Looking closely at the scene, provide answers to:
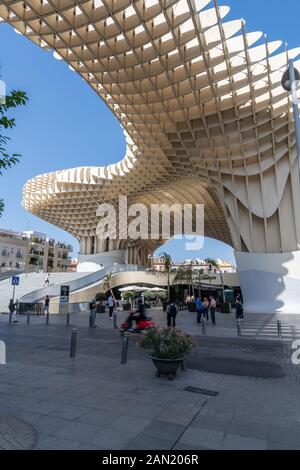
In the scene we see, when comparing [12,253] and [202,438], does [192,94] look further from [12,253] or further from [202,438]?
[12,253]

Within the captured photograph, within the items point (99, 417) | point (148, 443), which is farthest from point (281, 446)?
point (99, 417)

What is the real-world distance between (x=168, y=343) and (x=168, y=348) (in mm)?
143

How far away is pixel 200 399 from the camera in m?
6.14

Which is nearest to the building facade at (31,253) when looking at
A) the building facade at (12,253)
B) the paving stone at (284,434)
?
the building facade at (12,253)

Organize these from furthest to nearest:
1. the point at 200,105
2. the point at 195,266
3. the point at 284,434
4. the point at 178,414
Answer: the point at 195,266, the point at 200,105, the point at 178,414, the point at 284,434

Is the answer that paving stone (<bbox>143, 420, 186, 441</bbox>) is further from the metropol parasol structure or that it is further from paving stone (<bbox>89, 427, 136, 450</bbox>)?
the metropol parasol structure

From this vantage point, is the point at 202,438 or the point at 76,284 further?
the point at 76,284

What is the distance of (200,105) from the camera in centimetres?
2316

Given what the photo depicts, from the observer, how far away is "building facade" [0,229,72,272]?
72875mm

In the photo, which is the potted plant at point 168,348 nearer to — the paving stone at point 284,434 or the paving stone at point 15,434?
the paving stone at point 284,434

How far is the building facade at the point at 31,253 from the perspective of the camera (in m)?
72.9

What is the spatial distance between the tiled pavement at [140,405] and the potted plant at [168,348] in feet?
1.10

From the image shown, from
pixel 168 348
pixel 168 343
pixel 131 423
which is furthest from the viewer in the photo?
pixel 168 343

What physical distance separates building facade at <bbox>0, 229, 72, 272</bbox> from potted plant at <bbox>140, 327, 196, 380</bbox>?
196ft
